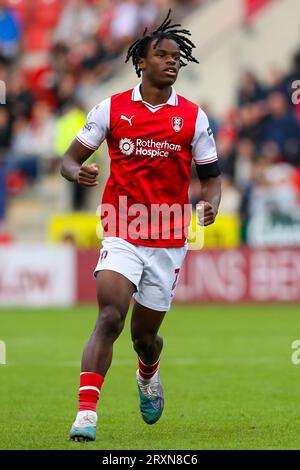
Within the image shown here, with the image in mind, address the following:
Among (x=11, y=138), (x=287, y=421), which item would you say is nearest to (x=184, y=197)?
(x=287, y=421)

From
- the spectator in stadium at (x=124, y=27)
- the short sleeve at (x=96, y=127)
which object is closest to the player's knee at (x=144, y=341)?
the short sleeve at (x=96, y=127)

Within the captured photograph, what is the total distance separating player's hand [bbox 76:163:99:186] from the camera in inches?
312

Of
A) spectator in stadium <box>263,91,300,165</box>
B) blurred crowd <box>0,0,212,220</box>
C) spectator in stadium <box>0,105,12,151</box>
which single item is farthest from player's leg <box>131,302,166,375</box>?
spectator in stadium <box>0,105,12,151</box>

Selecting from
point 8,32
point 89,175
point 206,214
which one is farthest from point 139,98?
point 8,32

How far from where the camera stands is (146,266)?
8.27 meters

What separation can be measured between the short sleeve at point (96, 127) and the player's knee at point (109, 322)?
1.12 m

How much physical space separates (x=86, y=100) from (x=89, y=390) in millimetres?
17063

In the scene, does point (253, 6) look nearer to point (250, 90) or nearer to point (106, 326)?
point (250, 90)

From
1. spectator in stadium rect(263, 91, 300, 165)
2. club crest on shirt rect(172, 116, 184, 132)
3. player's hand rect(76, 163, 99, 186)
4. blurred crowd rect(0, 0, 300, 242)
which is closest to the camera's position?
player's hand rect(76, 163, 99, 186)

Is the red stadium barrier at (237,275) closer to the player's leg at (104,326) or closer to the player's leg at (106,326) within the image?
the player's leg at (104,326)

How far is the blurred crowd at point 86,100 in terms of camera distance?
21734mm

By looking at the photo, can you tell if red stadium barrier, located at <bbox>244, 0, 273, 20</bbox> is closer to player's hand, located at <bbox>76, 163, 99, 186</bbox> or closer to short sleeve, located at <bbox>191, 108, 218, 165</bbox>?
short sleeve, located at <bbox>191, 108, 218, 165</bbox>

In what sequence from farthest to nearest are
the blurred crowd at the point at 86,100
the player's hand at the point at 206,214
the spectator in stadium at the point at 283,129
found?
the spectator in stadium at the point at 283,129, the blurred crowd at the point at 86,100, the player's hand at the point at 206,214

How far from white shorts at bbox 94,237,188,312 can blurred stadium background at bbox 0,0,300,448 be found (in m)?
6.83
